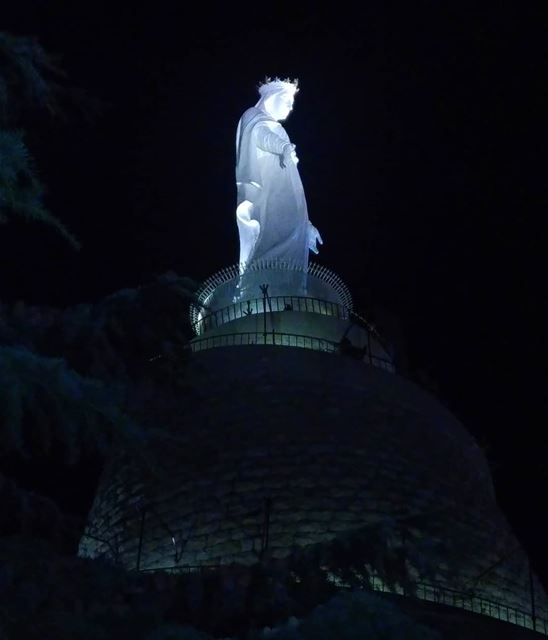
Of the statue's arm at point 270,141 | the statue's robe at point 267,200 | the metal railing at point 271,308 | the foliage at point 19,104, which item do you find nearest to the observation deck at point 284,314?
the metal railing at point 271,308

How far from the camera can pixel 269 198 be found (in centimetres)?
2139

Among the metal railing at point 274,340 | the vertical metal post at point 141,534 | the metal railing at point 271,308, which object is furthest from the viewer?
the metal railing at point 271,308

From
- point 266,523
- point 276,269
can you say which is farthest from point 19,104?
point 276,269

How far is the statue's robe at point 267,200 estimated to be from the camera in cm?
2073

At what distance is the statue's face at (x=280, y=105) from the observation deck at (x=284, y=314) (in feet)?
12.8

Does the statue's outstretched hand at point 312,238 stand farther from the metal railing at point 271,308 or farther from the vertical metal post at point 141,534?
the vertical metal post at point 141,534

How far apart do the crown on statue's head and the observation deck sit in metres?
4.39

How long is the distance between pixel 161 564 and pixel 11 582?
707cm

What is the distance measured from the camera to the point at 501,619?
13328 mm

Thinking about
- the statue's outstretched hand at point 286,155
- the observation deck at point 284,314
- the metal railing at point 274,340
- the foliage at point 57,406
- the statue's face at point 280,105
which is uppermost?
the statue's face at point 280,105

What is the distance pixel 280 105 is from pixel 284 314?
643cm

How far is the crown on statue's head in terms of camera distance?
2303 centimetres

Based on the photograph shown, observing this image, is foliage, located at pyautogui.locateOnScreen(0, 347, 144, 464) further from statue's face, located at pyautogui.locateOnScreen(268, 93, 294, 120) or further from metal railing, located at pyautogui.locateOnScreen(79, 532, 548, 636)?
statue's face, located at pyautogui.locateOnScreen(268, 93, 294, 120)

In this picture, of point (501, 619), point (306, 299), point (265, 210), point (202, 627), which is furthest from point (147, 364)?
point (265, 210)
